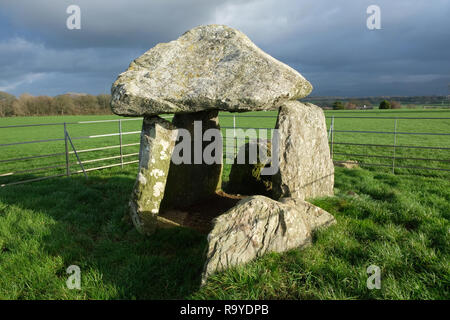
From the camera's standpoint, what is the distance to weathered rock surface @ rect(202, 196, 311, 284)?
11.3ft

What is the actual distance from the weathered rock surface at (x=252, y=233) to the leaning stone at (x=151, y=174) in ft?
5.79

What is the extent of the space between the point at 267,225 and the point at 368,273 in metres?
1.18

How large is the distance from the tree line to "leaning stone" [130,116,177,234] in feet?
176

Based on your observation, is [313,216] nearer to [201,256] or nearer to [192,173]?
[201,256]

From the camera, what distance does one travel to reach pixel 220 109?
5.05 m

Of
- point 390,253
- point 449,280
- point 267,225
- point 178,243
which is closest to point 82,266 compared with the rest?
point 178,243

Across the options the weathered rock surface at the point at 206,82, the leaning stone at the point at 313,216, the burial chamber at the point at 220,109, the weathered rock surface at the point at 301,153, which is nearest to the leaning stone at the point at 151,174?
the burial chamber at the point at 220,109

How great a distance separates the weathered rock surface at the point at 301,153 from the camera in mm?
5523

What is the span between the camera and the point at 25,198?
20.8 ft

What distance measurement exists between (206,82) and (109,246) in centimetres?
292

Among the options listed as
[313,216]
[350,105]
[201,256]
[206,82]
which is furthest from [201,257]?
[350,105]

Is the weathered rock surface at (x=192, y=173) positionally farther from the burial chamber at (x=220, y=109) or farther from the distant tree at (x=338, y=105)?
the distant tree at (x=338, y=105)

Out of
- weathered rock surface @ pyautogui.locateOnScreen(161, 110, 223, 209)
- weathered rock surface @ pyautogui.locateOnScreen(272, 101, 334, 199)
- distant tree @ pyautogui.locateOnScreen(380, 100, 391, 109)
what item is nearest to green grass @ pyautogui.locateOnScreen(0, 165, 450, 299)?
weathered rock surface @ pyautogui.locateOnScreen(272, 101, 334, 199)

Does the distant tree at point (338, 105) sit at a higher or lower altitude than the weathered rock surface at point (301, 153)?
higher
